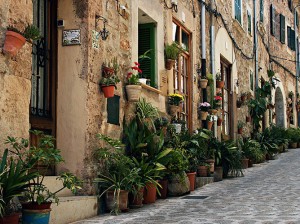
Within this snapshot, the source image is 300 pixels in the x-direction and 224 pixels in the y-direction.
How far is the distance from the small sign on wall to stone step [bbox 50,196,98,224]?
196cm

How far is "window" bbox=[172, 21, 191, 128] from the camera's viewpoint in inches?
388

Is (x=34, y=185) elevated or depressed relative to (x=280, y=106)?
depressed

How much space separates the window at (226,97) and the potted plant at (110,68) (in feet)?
23.4

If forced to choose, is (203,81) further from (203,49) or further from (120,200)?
(120,200)

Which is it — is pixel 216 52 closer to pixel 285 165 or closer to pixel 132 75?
pixel 285 165

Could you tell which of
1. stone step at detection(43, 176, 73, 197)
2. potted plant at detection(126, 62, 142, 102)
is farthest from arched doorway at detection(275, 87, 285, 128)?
stone step at detection(43, 176, 73, 197)

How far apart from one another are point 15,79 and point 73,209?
1598 millimetres

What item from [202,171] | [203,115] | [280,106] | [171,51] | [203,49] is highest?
[203,49]

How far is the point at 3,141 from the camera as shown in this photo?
4.61 m

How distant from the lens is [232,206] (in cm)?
661

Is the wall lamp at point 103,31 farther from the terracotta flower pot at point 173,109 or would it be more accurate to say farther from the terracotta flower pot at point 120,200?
the terracotta flower pot at point 173,109

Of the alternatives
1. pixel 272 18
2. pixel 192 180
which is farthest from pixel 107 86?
pixel 272 18

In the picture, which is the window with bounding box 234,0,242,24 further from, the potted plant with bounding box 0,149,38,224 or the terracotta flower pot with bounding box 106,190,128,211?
the potted plant with bounding box 0,149,38,224

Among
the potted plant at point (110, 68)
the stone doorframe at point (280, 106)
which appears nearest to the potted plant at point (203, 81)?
the potted plant at point (110, 68)
